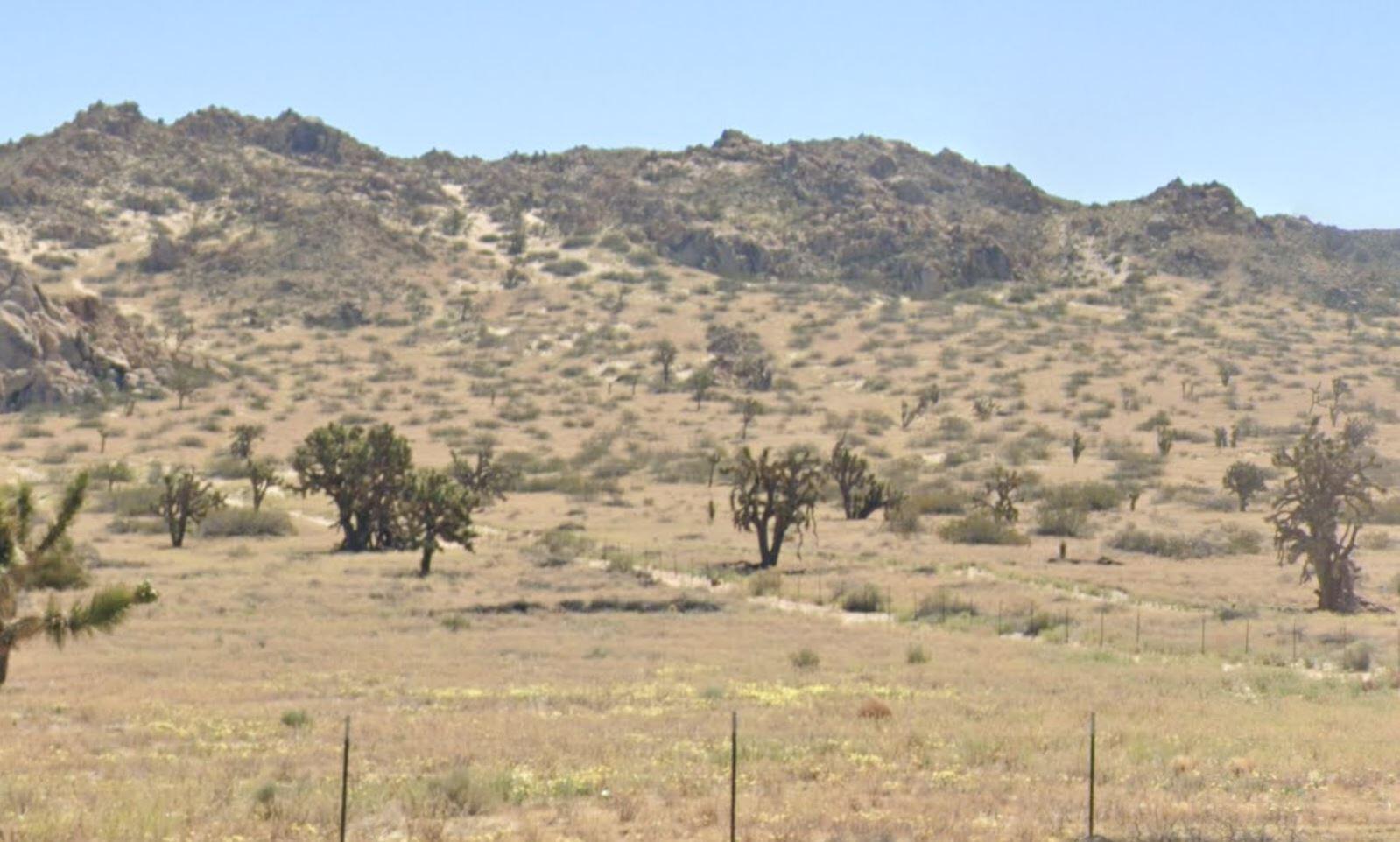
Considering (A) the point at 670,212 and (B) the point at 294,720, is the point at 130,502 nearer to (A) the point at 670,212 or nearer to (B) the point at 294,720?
(B) the point at 294,720

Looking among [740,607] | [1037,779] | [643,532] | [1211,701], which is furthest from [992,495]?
[1037,779]

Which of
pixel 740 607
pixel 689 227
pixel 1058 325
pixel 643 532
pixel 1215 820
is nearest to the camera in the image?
pixel 1215 820

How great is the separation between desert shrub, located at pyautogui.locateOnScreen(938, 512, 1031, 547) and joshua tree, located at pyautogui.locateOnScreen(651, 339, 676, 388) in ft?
153

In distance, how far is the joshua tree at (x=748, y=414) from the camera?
3253 inches

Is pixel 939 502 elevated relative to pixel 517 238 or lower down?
lower down

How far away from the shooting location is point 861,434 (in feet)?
274

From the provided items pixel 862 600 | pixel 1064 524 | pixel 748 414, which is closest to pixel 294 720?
pixel 862 600

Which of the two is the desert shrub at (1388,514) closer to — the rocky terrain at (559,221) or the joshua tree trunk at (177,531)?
the joshua tree trunk at (177,531)

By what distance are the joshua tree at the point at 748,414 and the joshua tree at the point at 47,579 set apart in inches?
2564

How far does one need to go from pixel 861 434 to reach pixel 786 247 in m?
61.5

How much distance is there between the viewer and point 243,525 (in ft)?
175

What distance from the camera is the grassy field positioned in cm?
1588

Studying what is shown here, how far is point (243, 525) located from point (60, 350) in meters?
41.3

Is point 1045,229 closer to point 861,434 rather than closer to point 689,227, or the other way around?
point 689,227
